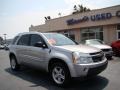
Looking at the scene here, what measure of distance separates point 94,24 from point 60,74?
61.8ft

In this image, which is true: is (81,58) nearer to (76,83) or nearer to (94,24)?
(76,83)

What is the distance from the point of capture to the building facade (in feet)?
72.0

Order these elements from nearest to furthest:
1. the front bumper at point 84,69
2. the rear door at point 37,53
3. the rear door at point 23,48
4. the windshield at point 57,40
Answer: the front bumper at point 84,69
the rear door at point 37,53
the windshield at point 57,40
the rear door at point 23,48

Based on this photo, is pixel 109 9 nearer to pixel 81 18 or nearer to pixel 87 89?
pixel 81 18

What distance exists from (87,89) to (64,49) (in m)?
1.48

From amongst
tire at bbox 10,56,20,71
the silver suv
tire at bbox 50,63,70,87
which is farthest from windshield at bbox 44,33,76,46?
→ tire at bbox 10,56,20,71

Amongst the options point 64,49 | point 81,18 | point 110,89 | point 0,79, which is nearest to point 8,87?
point 0,79

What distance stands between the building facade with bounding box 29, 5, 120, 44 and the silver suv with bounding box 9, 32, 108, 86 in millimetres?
15828

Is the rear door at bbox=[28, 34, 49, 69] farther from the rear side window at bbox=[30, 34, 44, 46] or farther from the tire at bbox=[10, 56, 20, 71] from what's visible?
the tire at bbox=[10, 56, 20, 71]

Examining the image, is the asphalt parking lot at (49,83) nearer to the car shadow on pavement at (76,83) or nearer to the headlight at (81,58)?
the car shadow on pavement at (76,83)

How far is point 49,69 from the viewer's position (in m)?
6.62

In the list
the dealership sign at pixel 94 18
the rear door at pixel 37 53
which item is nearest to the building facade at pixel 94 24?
the dealership sign at pixel 94 18

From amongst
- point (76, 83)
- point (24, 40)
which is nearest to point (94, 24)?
point (24, 40)

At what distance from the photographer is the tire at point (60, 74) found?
19.3 ft
